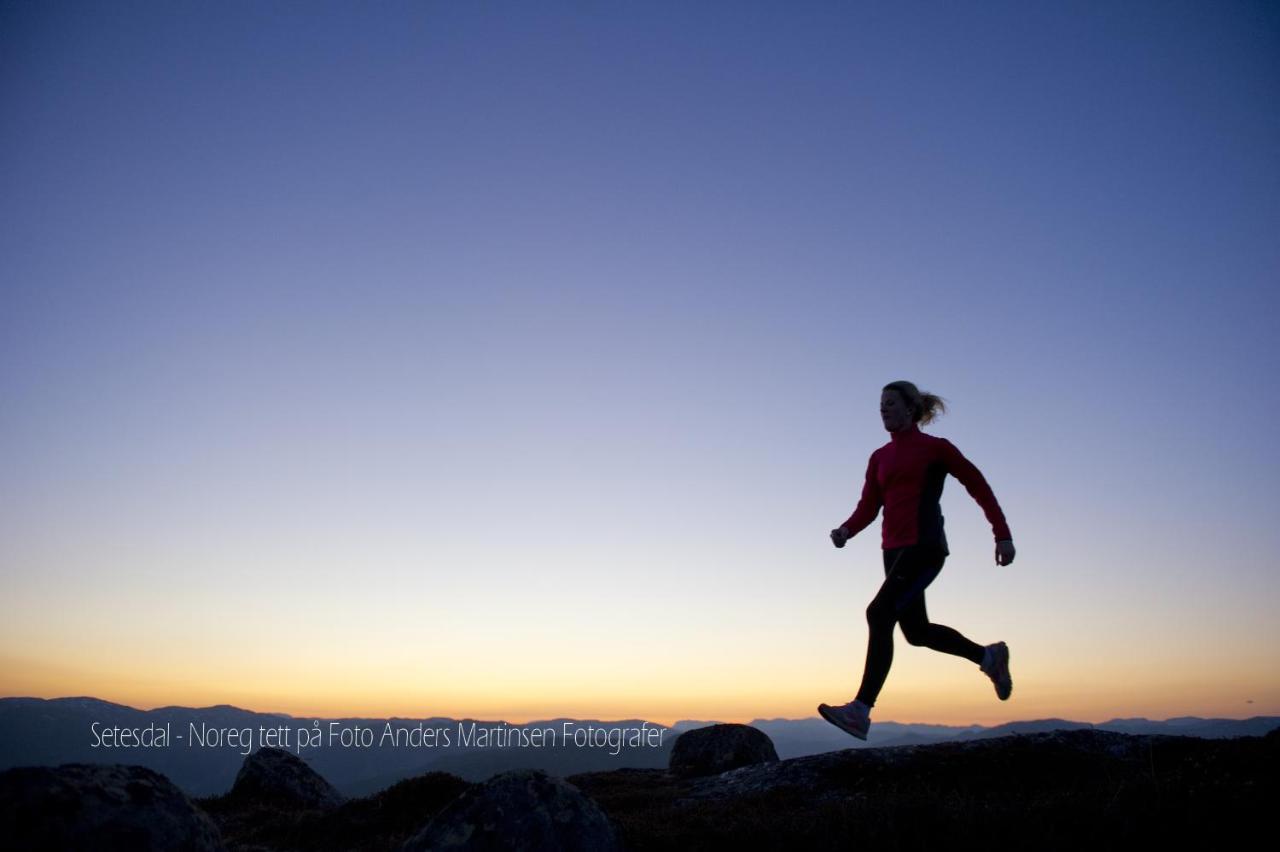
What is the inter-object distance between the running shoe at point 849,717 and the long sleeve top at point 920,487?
1536mm

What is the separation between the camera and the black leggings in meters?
6.82

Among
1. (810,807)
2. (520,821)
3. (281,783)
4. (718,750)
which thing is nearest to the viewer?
(520,821)

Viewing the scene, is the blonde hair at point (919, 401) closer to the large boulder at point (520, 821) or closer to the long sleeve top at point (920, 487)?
the long sleeve top at point (920, 487)

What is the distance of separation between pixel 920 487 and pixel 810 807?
3.64 m

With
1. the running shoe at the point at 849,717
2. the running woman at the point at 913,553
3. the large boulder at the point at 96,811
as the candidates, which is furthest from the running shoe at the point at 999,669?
the large boulder at the point at 96,811

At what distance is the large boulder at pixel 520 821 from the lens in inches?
226

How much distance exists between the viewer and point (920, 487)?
7059 millimetres

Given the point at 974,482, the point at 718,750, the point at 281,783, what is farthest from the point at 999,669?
the point at 281,783

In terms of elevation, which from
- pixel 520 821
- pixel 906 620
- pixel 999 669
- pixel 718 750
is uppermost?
pixel 906 620

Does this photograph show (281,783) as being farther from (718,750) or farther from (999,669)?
(999,669)

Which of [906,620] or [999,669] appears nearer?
[999,669]

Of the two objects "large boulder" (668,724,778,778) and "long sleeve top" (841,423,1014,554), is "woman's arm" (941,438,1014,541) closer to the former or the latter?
"long sleeve top" (841,423,1014,554)

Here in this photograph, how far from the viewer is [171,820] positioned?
490 cm

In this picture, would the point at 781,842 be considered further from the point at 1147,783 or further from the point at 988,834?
the point at 1147,783
